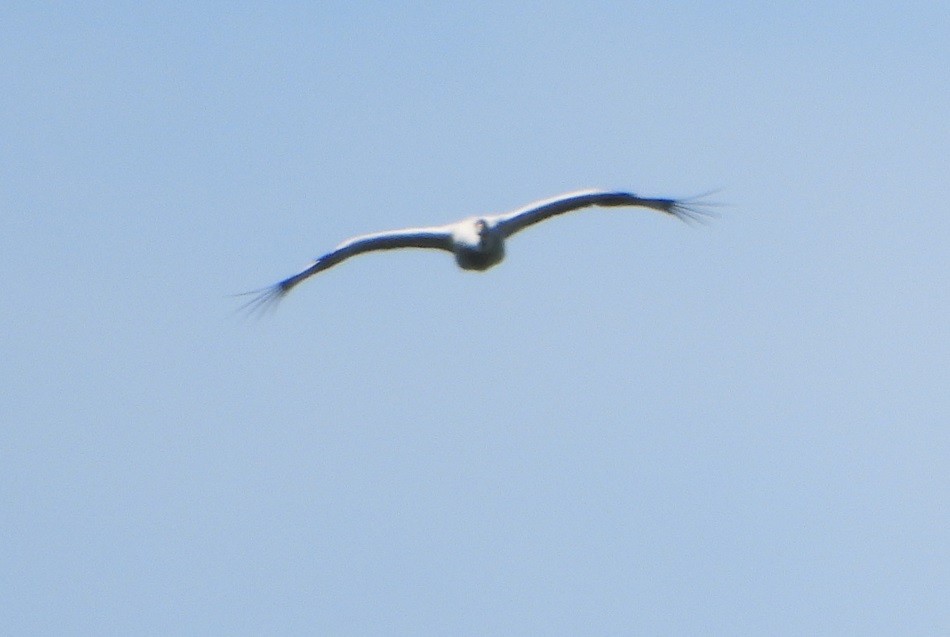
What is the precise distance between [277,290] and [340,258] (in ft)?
5.41

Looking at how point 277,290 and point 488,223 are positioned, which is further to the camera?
point 277,290

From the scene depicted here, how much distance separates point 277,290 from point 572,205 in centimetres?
597

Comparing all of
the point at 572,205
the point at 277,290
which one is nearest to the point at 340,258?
the point at 277,290

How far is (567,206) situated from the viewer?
32906mm

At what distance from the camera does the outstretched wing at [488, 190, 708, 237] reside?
1287 inches

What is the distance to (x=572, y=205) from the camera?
1297 inches

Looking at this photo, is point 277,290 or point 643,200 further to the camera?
point 277,290

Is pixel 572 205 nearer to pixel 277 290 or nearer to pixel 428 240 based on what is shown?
pixel 428 240

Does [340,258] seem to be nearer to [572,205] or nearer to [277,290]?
[277,290]

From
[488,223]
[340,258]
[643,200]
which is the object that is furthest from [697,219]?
[340,258]

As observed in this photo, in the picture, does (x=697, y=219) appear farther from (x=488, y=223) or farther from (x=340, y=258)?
(x=340, y=258)

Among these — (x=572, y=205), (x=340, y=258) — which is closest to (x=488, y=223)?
(x=572, y=205)

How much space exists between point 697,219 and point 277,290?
25.4 ft

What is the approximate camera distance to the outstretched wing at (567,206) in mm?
32688
